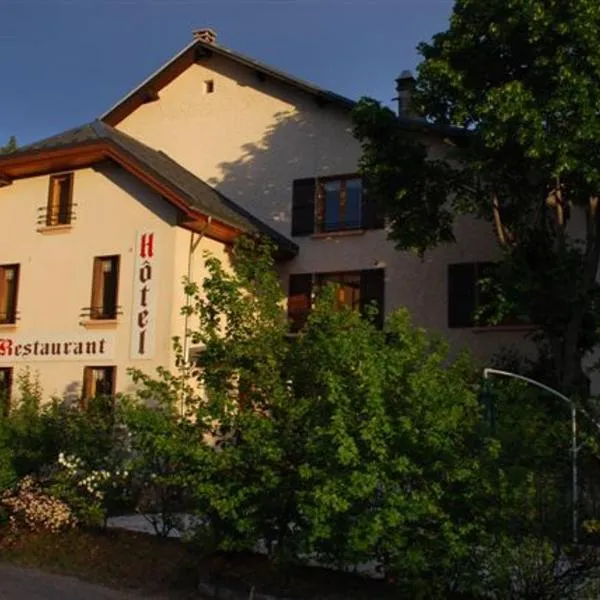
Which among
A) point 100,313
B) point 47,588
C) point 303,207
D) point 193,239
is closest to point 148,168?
point 193,239

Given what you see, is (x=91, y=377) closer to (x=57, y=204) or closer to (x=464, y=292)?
(x=57, y=204)

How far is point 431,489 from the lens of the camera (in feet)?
27.8

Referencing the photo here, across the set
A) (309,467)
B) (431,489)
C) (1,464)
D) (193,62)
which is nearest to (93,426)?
(1,464)

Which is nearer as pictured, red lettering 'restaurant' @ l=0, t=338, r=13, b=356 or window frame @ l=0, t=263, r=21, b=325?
red lettering 'restaurant' @ l=0, t=338, r=13, b=356

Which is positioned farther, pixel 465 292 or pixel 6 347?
pixel 6 347

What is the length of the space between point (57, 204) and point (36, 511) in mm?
10331

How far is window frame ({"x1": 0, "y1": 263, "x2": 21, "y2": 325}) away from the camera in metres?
21.1

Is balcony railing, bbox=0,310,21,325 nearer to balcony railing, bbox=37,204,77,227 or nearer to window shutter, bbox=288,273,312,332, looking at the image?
balcony railing, bbox=37,204,77,227

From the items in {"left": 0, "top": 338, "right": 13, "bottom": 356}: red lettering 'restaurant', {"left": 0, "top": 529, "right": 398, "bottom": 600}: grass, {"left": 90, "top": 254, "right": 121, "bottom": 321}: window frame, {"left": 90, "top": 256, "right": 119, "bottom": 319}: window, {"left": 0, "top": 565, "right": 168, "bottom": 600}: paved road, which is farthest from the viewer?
{"left": 0, "top": 338, "right": 13, "bottom": 356}: red lettering 'restaurant'

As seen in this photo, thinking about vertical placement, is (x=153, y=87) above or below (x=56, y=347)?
above

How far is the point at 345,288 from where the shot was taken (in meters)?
21.1

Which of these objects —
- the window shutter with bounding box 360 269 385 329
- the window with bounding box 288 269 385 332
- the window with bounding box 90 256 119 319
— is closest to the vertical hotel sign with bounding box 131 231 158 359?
the window with bounding box 90 256 119 319

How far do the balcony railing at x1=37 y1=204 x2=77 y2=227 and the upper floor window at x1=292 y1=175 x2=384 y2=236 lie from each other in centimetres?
535

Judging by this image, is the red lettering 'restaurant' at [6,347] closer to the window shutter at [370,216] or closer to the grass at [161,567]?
the grass at [161,567]
